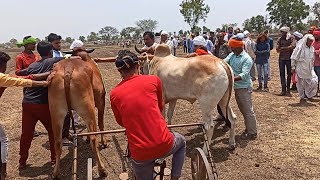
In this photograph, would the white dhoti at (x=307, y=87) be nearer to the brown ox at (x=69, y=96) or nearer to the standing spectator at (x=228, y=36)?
the standing spectator at (x=228, y=36)

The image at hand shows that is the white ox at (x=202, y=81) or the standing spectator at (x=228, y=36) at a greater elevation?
the standing spectator at (x=228, y=36)

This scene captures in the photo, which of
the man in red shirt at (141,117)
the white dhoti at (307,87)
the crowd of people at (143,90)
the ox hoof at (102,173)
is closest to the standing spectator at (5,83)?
the crowd of people at (143,90)

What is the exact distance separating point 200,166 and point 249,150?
2.29m

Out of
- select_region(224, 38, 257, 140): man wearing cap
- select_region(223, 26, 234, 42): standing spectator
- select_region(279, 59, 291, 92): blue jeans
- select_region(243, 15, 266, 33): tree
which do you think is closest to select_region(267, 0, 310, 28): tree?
select_region(243, 15, 266, 33): tree

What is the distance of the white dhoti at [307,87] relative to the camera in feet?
29.7

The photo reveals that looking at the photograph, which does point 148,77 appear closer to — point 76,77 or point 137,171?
point 137,171

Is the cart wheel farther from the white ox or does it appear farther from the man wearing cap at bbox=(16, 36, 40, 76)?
the man wearing cap at bbox=(16, 36, 40, 76)

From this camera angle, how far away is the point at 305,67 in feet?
29.3

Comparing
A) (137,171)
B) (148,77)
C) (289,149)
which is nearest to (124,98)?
(148,77)

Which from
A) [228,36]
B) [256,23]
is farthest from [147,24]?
[228,36]

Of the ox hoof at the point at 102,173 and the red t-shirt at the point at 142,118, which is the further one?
the ox hoof at the point at 102,173

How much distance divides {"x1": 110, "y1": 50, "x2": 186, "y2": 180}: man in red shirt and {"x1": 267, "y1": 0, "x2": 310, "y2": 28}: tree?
4901 centimetres

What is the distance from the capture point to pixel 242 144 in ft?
20.5

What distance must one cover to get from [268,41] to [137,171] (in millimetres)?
8755
